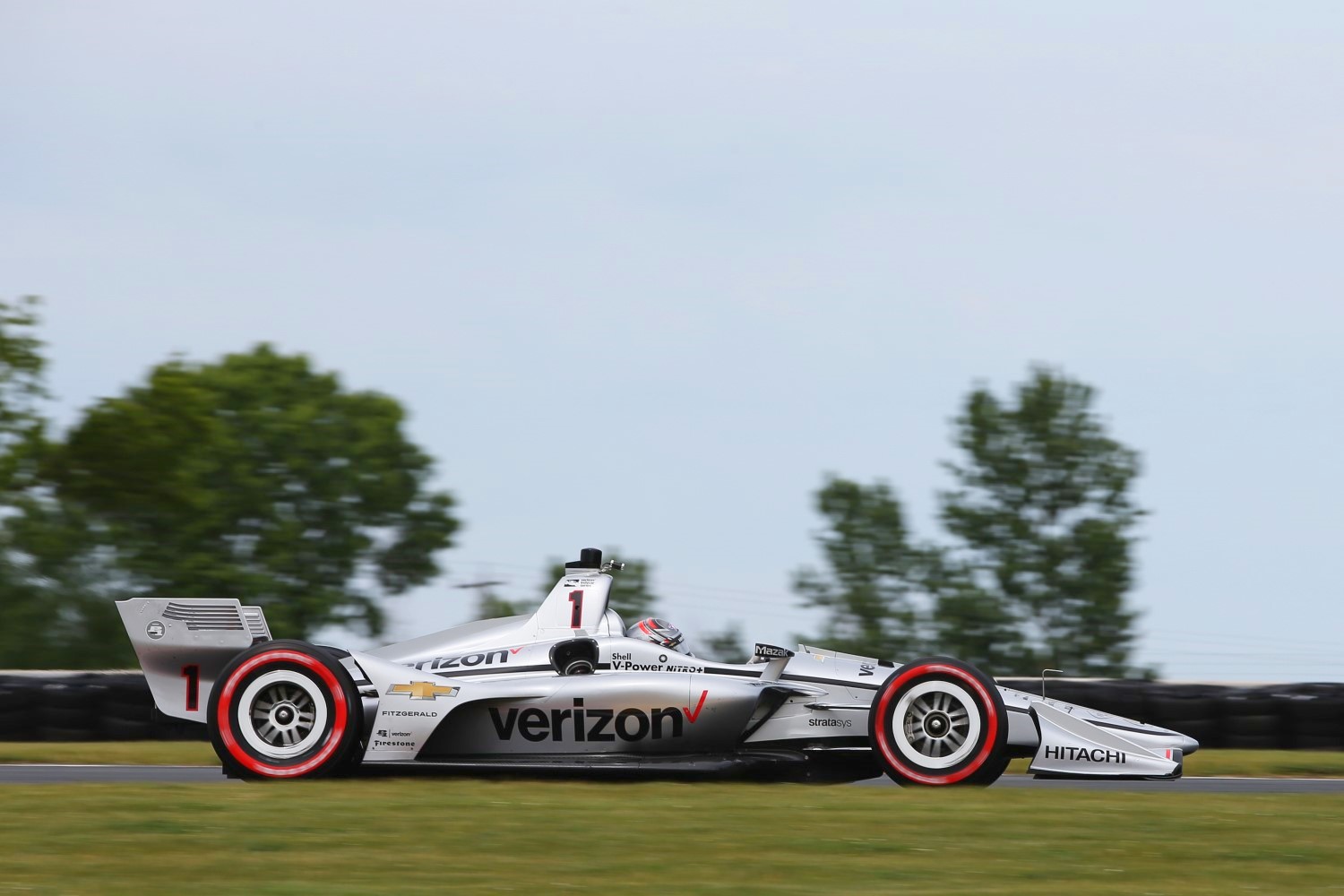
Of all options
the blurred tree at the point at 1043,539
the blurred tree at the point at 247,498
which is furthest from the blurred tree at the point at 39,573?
the blurred tree at the point at 1043,539

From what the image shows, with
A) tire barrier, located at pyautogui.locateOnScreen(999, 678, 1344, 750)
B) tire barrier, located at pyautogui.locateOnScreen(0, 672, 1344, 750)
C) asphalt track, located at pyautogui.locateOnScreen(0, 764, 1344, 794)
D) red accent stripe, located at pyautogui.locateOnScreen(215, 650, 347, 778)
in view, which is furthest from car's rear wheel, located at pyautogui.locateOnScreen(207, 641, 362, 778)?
tire barrier, located at pyautogui.locateOnScreen(999, 678, 1344, 750)

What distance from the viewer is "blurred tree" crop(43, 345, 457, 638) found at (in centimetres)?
3931

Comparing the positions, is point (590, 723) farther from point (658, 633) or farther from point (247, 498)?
point (247, 498)

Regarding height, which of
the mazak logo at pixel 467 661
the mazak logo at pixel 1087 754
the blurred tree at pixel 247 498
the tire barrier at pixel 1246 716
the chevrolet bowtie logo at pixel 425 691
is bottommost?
the mazak logo at pixel 1087 754

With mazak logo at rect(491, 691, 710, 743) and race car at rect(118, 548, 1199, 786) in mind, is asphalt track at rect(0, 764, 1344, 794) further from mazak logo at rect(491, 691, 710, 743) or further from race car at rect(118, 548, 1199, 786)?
mazak logo at rect(491, 691, 710, 743)

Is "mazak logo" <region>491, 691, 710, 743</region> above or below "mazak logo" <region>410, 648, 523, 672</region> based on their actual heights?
below

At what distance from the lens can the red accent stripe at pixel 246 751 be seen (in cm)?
877

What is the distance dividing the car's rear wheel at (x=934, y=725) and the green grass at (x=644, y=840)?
27 centimetres

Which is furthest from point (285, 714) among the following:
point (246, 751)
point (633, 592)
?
point (633, 592)

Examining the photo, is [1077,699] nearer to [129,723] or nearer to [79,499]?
[129,723]

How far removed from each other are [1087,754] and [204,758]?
6.83 metres

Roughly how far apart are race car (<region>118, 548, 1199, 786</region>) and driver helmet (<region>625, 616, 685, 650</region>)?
0.62 ft

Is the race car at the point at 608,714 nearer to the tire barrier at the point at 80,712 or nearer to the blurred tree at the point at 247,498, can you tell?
the tire barrier at the point at 80,712

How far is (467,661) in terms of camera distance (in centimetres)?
926
